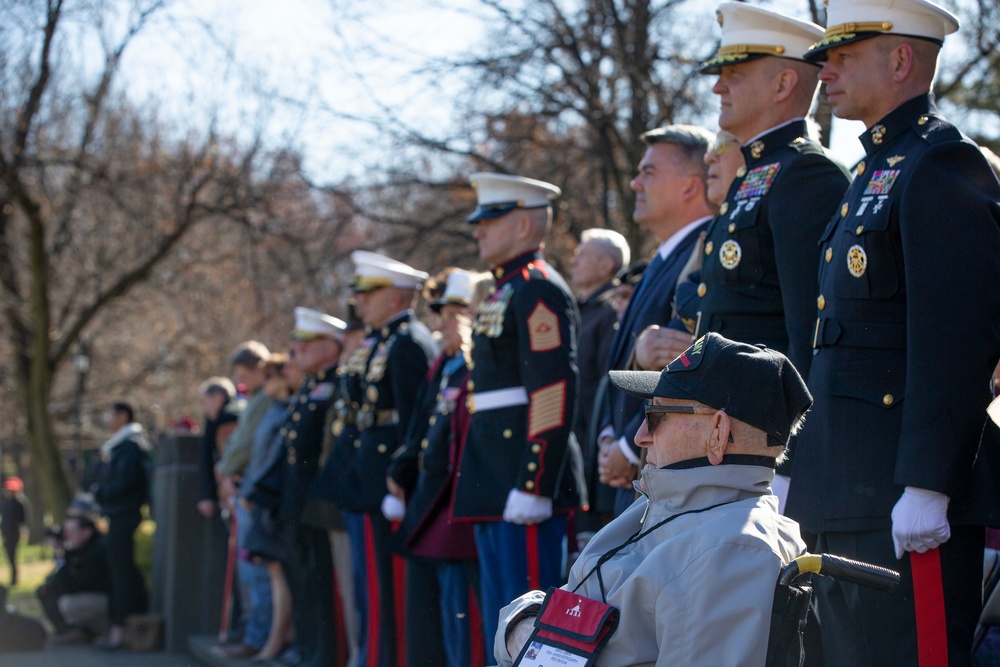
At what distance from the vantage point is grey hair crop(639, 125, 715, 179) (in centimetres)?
499

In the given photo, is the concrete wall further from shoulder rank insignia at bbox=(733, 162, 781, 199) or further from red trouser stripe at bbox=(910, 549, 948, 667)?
red trouser stripe at bbox=(910, 549, 948, 667)

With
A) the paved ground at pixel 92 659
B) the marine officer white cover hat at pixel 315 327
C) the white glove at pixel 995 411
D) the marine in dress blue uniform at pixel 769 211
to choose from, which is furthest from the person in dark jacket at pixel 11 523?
the white glove at pixel 995 411

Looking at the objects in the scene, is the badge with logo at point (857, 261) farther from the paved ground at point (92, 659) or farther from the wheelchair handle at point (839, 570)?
the paved ground at point (92, 659)

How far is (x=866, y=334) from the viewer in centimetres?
338

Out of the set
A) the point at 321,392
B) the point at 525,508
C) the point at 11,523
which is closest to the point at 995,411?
the point at 525,508

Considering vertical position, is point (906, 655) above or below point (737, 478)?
below

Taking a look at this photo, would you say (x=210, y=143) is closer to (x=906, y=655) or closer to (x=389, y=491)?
(x=389, y=491)

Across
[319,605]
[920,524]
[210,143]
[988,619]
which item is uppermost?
[210,143]

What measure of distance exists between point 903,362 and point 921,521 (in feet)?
1.49

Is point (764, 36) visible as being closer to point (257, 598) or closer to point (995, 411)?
point (995, 411)

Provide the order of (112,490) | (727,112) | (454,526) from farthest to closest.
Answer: (112,490) < (454,526) < (727,112)

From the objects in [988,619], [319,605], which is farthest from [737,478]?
[319,605]

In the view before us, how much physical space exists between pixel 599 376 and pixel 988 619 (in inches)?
122

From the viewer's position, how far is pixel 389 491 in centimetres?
640
